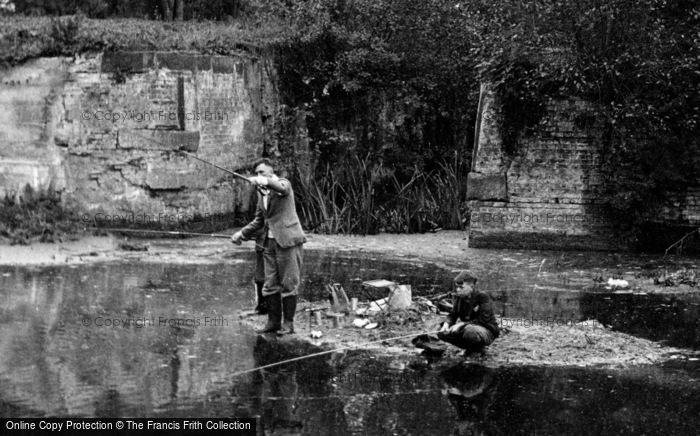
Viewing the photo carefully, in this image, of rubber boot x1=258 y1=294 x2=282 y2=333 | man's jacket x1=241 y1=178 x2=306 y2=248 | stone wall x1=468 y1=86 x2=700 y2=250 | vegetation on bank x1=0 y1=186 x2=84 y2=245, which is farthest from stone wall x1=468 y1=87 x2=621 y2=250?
rubber boot x1=258 y1=294 x2=282 y2=333

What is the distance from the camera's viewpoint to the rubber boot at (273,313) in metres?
10.2

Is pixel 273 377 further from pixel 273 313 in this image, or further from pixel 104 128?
pixel 104 128

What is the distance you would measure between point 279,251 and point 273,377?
207cm

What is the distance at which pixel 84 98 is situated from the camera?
51.1ft

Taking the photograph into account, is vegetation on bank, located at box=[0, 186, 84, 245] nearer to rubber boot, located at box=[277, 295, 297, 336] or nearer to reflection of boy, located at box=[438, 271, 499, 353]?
rubber boot, located at box=[277, 295, 297, 336]

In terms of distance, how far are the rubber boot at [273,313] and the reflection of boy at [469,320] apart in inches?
65.2

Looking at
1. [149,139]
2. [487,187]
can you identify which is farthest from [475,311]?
[149,139]

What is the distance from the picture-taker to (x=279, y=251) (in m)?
10.4

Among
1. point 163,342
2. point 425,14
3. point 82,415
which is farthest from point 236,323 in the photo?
point 425,14

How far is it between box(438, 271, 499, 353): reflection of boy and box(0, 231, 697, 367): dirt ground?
23cm

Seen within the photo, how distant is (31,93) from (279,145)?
13.8ft

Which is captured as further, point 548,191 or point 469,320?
point 548,191

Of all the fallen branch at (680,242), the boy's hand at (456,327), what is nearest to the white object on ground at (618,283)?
the fallen branch at (680,242)

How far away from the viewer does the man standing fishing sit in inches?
404
